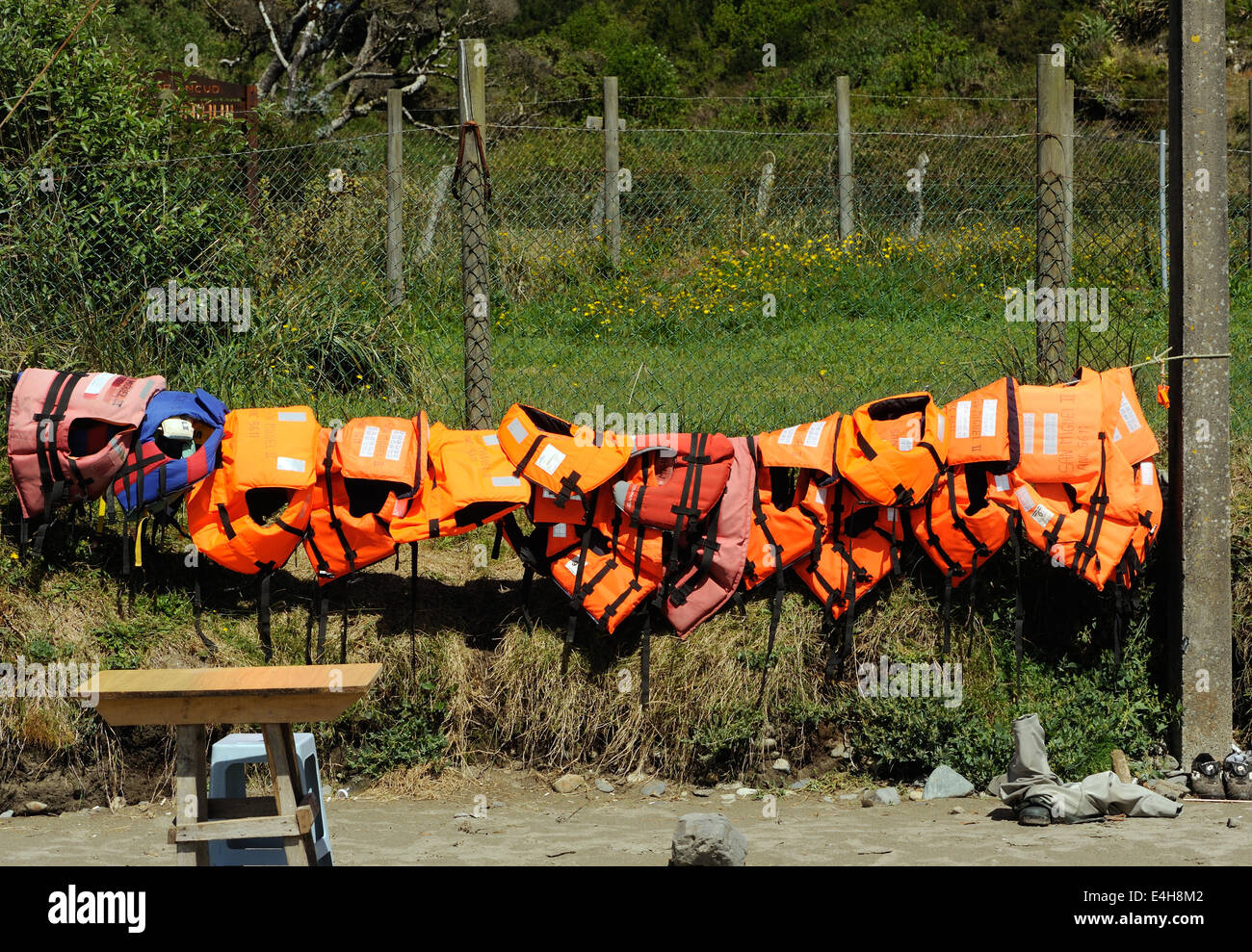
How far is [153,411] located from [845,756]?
3497 millimetres

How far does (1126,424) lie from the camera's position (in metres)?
6.00

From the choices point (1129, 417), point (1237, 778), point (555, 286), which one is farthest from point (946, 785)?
point (555, 286)

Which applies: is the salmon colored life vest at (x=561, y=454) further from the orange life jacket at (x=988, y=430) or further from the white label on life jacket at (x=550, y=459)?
the orange life jacket at (x=988, y=430)

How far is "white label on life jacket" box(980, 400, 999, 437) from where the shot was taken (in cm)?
592

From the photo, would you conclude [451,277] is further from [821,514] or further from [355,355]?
[821,514]

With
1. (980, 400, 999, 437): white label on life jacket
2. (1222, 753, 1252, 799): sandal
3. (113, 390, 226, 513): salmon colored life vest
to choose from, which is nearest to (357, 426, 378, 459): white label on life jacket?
(113, 390, 226, 513): salmon colored life vest

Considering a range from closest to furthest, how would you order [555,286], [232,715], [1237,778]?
[232,715] → [1237,778] → [555,286]

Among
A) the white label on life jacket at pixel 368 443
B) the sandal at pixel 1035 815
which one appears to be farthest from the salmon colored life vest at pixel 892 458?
the white label on life jacket at pixel 368 443

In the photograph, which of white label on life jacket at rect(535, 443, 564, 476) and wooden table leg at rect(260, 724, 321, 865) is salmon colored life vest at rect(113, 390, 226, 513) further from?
wooden table leg at rect(260, 724, 321, 865)

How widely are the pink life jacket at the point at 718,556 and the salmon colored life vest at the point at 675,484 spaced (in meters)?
0.06

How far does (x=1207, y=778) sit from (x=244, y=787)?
405 centimetres

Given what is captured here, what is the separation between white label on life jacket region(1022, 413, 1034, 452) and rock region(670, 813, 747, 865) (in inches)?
86.9

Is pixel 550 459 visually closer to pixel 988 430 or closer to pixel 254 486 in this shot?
pixel 254 486

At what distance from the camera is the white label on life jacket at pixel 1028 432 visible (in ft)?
19.5
